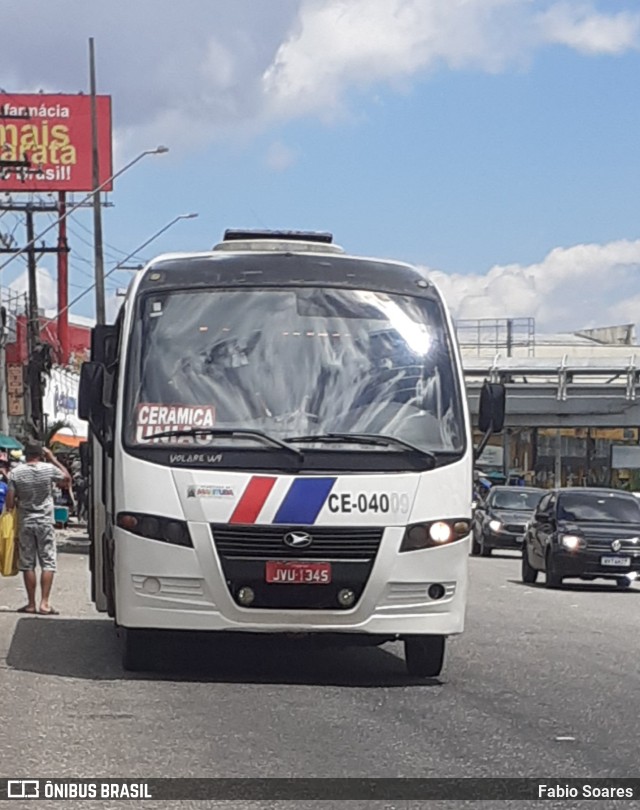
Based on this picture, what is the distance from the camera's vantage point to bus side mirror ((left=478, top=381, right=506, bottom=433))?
12.2m

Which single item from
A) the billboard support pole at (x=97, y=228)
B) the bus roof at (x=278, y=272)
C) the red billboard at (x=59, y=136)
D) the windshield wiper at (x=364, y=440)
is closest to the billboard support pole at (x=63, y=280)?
the red billboard at (x=59, y=136)

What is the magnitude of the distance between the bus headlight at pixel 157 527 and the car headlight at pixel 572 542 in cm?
1391

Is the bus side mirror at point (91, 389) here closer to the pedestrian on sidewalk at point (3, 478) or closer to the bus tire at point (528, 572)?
the bus tire at point (528, 572)

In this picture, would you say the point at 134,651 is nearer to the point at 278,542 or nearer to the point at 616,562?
the point at 278,542

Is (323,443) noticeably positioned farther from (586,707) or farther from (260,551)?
(586,707)

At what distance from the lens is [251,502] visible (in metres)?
10.9

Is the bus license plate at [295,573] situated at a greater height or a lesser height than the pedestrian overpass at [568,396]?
greater

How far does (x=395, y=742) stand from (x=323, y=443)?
269 centimetres

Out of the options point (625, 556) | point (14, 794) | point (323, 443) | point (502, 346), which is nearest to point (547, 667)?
point (323, 443)

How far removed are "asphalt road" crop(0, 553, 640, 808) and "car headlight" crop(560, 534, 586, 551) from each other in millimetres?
7945

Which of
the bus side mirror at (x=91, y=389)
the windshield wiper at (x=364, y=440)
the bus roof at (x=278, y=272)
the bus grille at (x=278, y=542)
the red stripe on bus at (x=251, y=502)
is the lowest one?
the bus grille at (x=278, y=542)

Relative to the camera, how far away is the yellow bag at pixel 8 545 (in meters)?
16.0

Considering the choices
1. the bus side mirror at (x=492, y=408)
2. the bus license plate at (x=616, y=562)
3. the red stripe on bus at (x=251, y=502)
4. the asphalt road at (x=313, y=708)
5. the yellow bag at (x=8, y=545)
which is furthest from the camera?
the bus license plate at (x=616, y=562)

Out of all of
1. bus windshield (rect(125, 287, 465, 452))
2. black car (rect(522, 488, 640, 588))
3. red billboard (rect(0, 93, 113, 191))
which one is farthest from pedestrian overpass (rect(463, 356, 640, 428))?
bus windshield (rect(125, 287, 465, 452))
